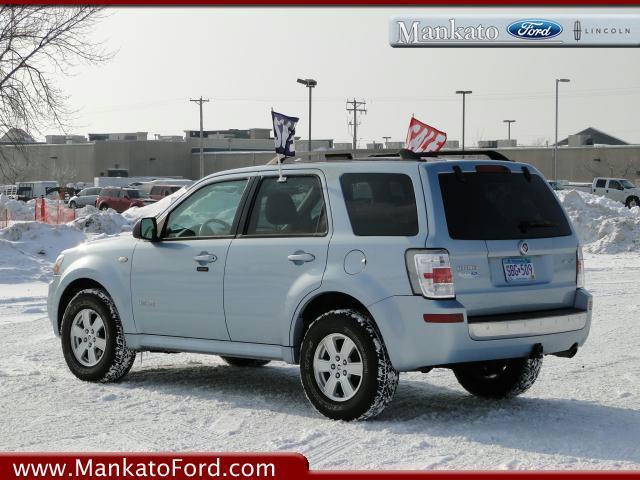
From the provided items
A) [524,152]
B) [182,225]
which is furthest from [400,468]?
[524,152]

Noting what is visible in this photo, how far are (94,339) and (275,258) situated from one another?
2.10 meters

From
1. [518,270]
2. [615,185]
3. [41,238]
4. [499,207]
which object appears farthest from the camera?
[615,185]

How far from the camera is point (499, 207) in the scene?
7750 mm

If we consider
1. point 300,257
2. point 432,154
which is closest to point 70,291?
point 300,257

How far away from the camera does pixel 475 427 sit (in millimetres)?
7430

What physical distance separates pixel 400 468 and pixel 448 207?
2013 mm

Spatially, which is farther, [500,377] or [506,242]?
[500,377]

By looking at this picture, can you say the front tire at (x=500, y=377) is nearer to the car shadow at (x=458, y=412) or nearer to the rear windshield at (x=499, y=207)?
the car shadow at (x=458, y=412)

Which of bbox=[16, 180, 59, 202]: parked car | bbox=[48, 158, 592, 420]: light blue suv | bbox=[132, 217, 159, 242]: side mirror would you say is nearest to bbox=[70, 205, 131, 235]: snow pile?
bbox=[132, 217, 159, 242]: side mirror

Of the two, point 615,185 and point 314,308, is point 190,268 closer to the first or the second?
point 314,308

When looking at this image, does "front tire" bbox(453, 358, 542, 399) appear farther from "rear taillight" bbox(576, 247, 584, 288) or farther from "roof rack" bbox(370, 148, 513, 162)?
"roof rack" bbox(370, 148, 513, 162)

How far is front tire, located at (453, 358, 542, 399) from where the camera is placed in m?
8.38

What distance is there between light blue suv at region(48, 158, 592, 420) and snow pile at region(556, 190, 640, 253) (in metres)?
19.9

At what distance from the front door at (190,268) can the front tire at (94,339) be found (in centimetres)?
29
